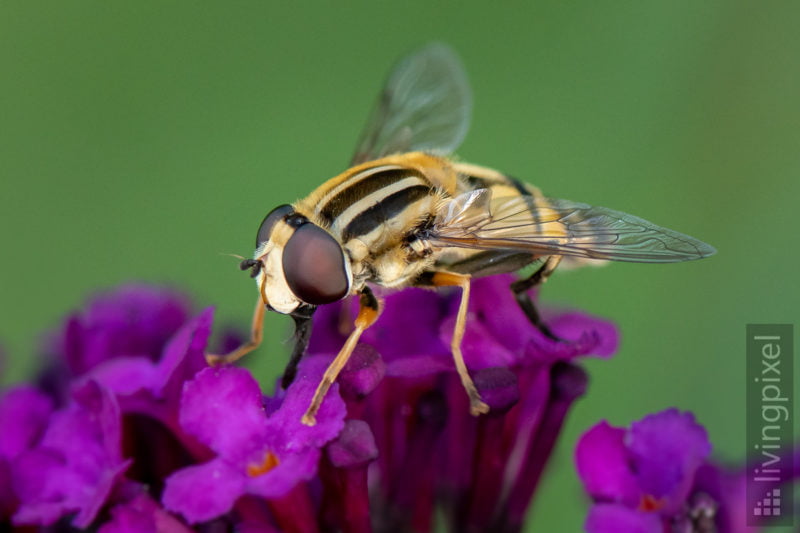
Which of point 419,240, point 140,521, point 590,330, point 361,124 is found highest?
point 361,124

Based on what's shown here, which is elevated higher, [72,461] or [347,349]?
[347,349]

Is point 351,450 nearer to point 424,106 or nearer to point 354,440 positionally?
point 354,440

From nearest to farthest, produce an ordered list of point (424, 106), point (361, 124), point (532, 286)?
point (532, 286) < point (424, 106) < point (361, 124)

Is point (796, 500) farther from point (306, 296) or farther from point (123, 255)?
point (123, 255)

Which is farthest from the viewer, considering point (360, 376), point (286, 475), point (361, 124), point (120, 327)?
point (361, 124)

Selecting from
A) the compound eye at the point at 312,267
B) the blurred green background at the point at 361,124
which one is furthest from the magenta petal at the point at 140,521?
the blurred green background at the point at 361,124

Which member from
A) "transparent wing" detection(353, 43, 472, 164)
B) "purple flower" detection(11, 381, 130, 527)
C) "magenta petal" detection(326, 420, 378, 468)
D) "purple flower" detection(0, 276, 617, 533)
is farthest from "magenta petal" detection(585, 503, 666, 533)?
"transparent wing" detection(353, 43, 472, 164)

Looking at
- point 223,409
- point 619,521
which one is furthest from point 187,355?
point 619,521

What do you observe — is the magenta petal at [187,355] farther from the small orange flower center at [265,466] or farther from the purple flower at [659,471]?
the purple flower at [659,471]
